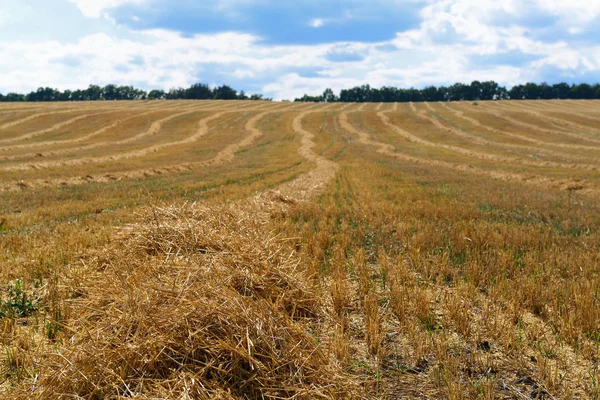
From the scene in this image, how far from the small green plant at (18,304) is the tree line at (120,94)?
155081 millimetres

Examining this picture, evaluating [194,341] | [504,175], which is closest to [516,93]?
[504,175]

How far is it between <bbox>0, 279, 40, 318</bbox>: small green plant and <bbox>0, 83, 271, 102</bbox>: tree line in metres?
155

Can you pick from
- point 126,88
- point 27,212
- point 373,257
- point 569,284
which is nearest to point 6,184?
point 27,212

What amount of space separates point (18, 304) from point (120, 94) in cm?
17034

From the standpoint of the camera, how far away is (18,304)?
510 cm

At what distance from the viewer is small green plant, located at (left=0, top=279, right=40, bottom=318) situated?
493cm

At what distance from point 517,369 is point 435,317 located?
4.03ft

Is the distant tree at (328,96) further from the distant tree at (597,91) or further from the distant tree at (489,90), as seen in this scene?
the distant tree at (597,91)

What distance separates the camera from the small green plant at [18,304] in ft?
16.2

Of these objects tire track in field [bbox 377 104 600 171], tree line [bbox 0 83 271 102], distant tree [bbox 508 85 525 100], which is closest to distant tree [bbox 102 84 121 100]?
tree line [bbox 0 83 271 102]

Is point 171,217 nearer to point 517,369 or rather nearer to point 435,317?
point 435,317

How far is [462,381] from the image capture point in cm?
362

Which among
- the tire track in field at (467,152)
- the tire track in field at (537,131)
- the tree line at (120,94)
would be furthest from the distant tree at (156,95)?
the tire track in field at (537,131)

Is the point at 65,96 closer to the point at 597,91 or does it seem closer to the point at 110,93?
the point at 110,93
